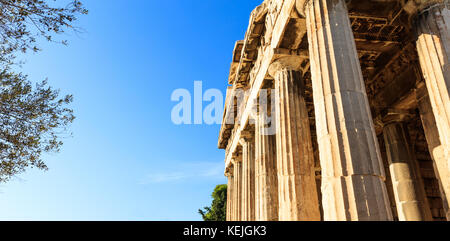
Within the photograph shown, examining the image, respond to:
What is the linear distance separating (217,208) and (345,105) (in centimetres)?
4418

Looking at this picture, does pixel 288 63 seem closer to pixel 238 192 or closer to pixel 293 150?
pixel 293 150

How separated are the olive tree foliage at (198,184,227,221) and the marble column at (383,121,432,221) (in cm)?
3376

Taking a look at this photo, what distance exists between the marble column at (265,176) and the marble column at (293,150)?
311 cm

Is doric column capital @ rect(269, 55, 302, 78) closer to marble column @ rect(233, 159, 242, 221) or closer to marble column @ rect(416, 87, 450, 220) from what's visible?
marble column @ rect(416, 87, 450, 220)

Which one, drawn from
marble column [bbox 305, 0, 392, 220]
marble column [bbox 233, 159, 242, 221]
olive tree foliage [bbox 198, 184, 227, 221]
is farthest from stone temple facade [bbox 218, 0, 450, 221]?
olive tree foliage [bbox 198, 184, 227, 221]

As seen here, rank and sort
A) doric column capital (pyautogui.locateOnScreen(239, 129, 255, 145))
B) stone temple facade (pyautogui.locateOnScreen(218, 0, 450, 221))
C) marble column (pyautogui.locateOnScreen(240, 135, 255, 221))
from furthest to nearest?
1. doric column capital (pyautogui.locateOnScreen(239, 129, 255, 145))
2. marble column (pyautogui.locateOnScreen(240, 135, 255, 221))
3. stone temple facade (pyautogui.locateOnScreen(218, 0, 450, 221))

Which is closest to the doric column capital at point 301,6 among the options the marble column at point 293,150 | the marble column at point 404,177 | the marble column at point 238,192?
the marble column at point 293,150

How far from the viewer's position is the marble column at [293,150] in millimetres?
10781

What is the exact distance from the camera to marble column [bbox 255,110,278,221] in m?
14.4

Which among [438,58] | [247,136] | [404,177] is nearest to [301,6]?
[438,58]

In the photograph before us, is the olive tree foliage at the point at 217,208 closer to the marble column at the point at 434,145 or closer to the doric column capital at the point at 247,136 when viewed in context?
the doric column capital at the point at 247,136

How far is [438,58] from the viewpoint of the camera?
27.0 feet
